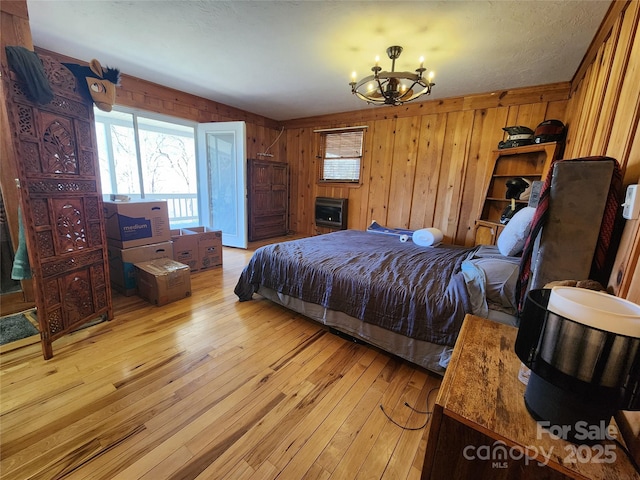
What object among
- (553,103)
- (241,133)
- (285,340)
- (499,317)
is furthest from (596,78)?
(241,133)

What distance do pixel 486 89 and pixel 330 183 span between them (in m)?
2.74

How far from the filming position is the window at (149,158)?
3.67 m

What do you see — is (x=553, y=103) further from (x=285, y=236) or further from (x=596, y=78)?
(x=285, y=236)

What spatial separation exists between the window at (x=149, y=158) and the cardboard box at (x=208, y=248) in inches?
47.7

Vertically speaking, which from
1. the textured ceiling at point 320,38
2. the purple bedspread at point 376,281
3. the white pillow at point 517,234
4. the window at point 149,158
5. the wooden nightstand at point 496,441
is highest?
the textured ceiling at point 320,38

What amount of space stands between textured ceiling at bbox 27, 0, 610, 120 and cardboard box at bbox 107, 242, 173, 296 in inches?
79.9

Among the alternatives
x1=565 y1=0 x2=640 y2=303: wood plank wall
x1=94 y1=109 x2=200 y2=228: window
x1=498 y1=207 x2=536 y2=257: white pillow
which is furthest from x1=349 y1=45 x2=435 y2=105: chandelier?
x1=94 y1=109 x2=200 y2=228: window

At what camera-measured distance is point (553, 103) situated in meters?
3.16

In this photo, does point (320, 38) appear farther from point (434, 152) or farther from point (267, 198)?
point (267, 198)

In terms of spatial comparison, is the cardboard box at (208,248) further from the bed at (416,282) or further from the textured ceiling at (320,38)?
the textured ceiling at (320,38)

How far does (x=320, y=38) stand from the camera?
231 centimetres

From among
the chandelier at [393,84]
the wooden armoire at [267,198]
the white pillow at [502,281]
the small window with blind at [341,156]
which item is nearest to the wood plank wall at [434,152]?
the small window with blind at [341,156]

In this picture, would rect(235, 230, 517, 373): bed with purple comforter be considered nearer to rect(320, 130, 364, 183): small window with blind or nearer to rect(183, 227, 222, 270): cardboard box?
rect(183, 227, 222, 270): cardboard box

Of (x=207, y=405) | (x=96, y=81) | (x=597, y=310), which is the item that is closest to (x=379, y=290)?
(x=207, y=405)
